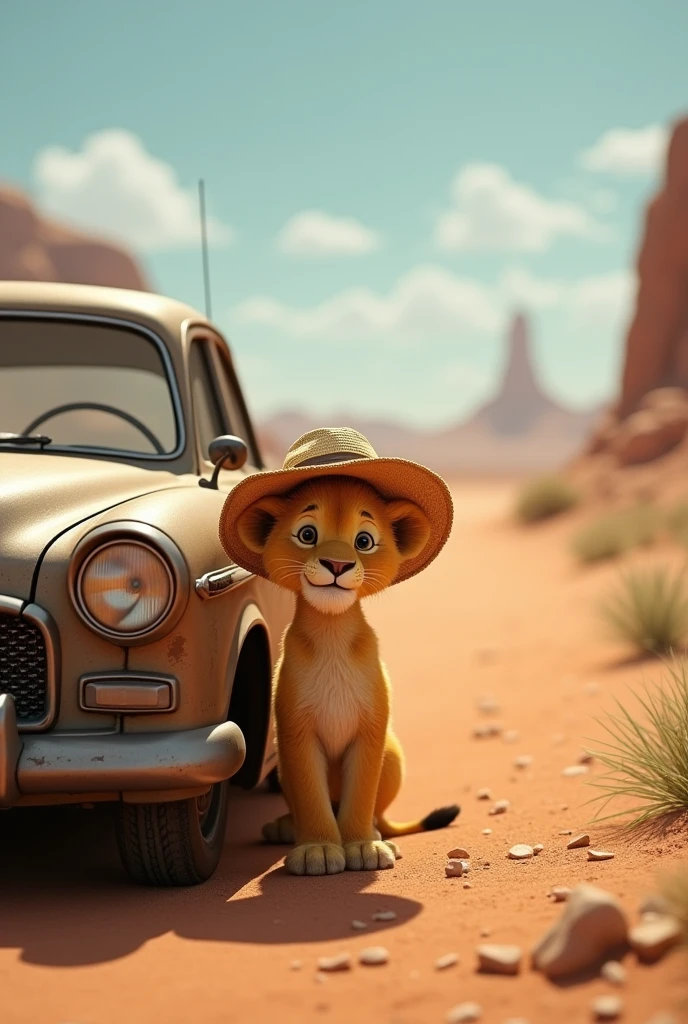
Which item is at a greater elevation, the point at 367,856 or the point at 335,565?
the point at 335,565

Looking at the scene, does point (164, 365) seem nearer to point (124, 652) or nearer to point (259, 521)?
point (259, 521)

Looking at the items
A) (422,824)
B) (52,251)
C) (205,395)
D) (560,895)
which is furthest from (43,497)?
(52,251)

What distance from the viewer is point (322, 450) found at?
3818mm

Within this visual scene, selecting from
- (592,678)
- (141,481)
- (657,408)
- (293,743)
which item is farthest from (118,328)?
(657,408)

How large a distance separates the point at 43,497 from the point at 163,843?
1.10 m

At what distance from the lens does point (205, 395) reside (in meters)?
4.95

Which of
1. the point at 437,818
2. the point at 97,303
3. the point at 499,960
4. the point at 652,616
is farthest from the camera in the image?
the point at 652,616

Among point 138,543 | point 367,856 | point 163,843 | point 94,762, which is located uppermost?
point 138,543

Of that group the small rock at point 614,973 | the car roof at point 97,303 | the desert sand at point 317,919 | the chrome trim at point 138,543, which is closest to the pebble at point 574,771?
the desert sand at point 317,919

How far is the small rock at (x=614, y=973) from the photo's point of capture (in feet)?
7.85

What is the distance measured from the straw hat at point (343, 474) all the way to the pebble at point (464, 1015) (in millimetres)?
1713

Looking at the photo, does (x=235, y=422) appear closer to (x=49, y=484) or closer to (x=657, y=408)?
(x=49, y=484)

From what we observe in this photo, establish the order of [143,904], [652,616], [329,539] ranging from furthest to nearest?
[652,616]
[329,539]
[143,904]

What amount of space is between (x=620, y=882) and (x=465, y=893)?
44cm
